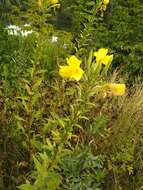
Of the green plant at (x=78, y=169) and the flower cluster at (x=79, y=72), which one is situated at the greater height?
the flower cluster at (x=79, y=72)

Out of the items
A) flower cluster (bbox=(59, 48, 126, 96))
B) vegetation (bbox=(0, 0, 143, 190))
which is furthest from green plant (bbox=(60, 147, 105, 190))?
flower cluster (bbox=(59, 48, 126, 96))

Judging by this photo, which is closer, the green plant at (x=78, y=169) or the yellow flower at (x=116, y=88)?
the yellow flower at (x=116, y=88)

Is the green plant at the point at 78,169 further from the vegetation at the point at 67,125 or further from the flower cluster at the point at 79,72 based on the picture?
the flower cluster at the point at 79,72

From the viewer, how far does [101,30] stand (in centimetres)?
925

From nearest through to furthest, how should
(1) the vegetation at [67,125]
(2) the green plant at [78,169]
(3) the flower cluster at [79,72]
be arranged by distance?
(3) the flower cluster at [79,72], (1) the vegetation at [67,125], (2) the green plant at [78,169]

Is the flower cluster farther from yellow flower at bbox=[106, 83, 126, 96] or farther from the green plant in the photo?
the green plant

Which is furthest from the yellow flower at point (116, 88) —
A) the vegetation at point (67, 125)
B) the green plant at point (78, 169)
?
the green plant at point (78, 169)

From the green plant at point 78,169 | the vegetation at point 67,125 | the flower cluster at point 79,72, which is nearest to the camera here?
the flower cluster at point 79,72

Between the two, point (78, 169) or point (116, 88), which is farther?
point (78, 169)

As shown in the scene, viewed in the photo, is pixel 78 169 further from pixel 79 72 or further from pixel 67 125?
pixel 79 72

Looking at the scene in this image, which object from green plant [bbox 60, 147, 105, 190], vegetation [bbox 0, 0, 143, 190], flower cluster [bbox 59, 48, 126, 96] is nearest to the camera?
flower cluster [bbox 59, 48, 126, 96]

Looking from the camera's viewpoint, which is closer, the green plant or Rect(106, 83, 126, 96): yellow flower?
Rect(106, 83, 126, 96): yellow flower

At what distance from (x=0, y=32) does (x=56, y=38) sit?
5.97 ft

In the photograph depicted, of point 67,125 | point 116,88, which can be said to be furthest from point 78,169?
point 116,88
